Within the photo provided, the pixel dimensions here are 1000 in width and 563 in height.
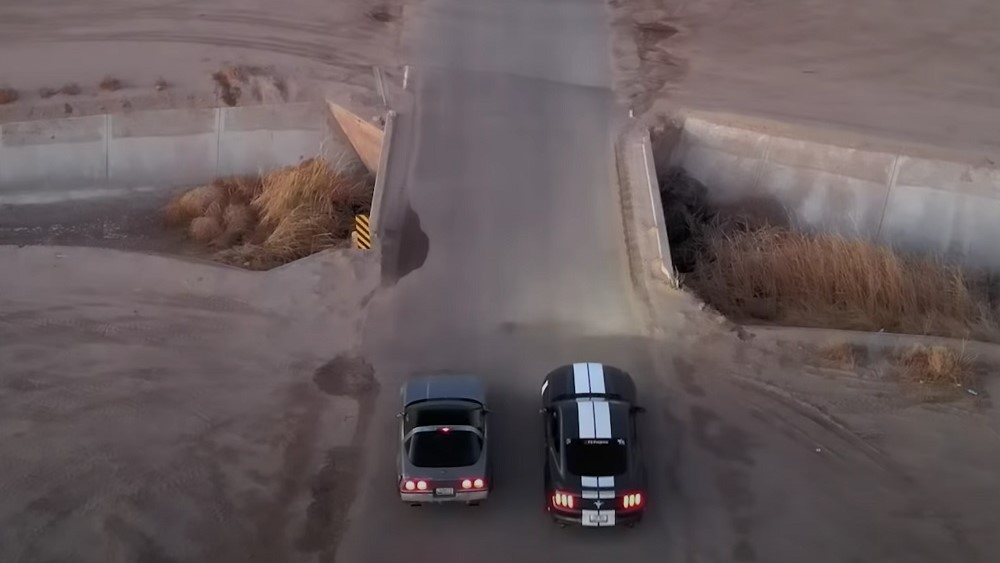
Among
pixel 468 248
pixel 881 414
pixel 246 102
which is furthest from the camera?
pixel 246 102

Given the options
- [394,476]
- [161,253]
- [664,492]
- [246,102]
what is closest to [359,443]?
[394,476]

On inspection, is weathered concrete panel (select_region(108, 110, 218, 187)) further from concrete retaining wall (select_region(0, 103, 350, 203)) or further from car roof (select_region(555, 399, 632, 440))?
car roof (select_region(555, 399, 632, 440))

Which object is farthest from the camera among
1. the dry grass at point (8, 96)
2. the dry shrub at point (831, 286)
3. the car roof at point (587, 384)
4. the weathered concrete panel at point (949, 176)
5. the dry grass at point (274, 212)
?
the dry grass at point (8, 96)

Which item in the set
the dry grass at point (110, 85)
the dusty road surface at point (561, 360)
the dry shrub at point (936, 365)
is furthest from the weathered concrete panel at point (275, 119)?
the dry shrub at point (936, 365)

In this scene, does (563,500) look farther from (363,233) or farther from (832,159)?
(832,159)

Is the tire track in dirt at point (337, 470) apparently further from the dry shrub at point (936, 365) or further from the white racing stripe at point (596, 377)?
the dry shrub at point (936, 365)

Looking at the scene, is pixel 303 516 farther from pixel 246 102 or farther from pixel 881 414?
pixel 246 102
